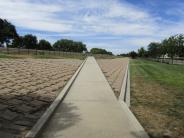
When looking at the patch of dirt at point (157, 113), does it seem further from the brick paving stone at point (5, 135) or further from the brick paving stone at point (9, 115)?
the brick paving stone at point (9, 115)

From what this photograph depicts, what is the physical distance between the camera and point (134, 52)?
150000 mm

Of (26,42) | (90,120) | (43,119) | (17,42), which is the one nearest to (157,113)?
(90,120)

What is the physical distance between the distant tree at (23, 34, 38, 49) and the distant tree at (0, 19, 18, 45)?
13949 mm

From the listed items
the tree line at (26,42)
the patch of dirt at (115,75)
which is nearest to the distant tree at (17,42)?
the tree line at (26,42)

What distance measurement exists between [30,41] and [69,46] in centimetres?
3159

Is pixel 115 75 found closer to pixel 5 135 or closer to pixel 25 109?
pixel 25 109

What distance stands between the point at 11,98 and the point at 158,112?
4.20 m

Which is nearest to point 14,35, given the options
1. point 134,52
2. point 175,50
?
point 175,50

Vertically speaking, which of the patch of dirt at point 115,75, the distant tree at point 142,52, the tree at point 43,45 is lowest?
the patch of dirt at point 115,75

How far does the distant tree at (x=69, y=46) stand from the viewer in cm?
14275

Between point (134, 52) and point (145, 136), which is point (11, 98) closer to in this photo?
point (145, 136)

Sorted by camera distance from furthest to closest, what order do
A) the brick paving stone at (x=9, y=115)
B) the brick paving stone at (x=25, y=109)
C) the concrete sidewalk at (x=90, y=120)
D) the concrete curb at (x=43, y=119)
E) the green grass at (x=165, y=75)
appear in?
1. the green grass at (x=165, y=75)
2. the brick paving stone at (x=25, y=109)
3. the brick paving stone at (x=9, y=115)
4. the concrete sidewalk at (x=90, y=120)
5. the concrete curb at (x=43, y=119)

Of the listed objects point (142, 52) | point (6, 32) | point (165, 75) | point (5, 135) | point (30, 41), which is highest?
point (6, 32)

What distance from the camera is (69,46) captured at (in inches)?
5645
